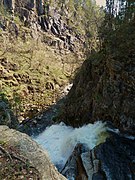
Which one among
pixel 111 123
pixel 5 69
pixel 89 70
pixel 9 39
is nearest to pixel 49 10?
pixel 9 39

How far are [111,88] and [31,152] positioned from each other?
15.0 metres

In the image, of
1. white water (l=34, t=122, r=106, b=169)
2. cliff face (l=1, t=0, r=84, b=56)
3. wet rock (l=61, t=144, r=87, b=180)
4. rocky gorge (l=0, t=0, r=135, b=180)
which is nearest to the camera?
rocky gorge (l=0, t=0, r=135, b=180)

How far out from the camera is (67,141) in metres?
22.6

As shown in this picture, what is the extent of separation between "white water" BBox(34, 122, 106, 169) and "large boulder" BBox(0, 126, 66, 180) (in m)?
11.6

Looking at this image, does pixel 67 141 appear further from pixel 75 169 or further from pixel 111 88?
pixel 111 88

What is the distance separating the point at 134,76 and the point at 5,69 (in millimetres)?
41128

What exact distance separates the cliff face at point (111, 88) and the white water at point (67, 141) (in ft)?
3.67

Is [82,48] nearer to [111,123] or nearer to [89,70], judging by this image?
[89,70]

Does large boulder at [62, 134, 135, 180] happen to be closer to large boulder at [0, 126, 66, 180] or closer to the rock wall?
the rock wall

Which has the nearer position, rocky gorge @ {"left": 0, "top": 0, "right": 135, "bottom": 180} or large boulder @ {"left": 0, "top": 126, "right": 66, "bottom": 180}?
large boulder @ {"left": 0, "top": 126, "right": 66, "bottom": 180}

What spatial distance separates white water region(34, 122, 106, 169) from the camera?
802 inches

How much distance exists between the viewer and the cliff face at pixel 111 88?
20.4 meters

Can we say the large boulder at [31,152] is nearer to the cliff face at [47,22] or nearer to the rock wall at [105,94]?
the rock wall at [105,94]

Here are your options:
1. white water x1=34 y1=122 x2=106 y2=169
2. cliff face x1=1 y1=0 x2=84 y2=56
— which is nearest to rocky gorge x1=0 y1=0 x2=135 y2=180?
white water x1=34 y1=122 x2=106 y2=169
